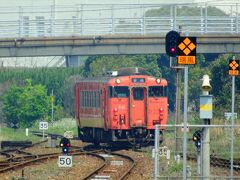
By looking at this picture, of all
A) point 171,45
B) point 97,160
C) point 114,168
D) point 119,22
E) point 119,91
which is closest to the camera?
point 171,45

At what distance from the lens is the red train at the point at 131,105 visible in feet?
145

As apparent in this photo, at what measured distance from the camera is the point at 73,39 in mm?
54375

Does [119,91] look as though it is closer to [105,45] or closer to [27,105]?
[105,45]

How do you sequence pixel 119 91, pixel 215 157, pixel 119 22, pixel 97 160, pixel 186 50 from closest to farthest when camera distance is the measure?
pixel 186 50 < pixel 215 157 < pixel 97 160 < pixel 119 91 < pixel 119 22

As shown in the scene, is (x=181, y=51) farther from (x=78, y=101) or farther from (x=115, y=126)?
(x=78, y=101)

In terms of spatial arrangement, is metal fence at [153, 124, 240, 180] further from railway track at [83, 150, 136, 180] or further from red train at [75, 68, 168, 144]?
red train at [75, 68, 168, 144]

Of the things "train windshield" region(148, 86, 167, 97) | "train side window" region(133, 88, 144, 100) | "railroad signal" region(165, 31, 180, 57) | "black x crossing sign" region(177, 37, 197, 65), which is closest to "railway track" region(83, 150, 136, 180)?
"train side window" region(133, 88, 144, 100)

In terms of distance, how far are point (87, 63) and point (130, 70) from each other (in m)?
44.5

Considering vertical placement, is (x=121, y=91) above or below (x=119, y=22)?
below

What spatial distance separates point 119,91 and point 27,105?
30.9 m

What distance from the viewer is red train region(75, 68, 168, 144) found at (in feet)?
145

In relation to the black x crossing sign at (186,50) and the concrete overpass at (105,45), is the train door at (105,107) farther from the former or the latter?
the black x crossing sign at (186,50)

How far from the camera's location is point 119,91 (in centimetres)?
4422

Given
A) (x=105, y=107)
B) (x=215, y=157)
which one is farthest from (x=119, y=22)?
(x=215, y=157)
